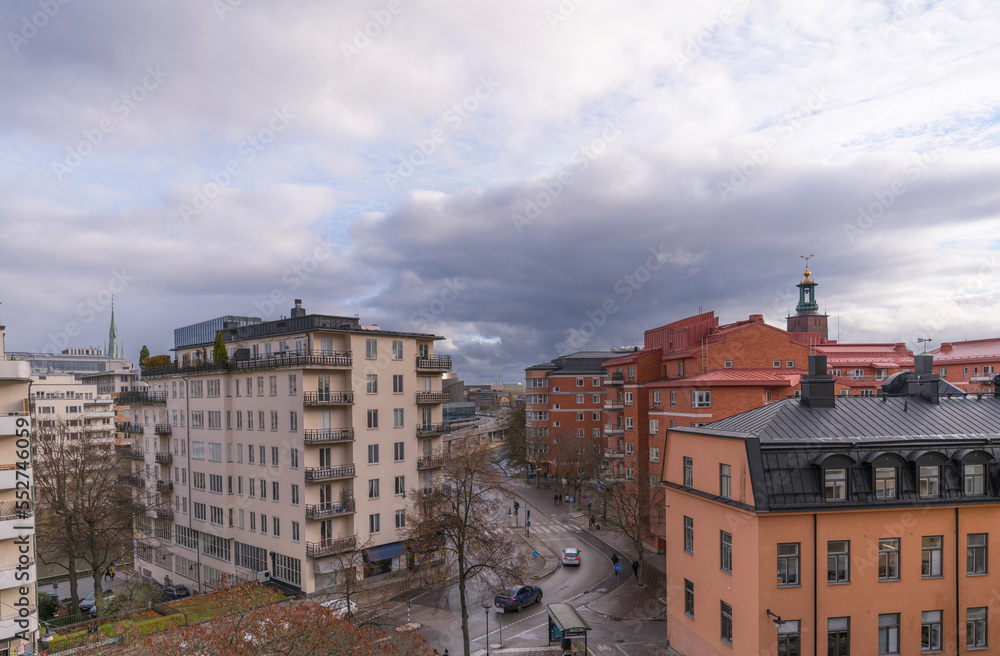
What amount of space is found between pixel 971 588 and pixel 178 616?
4544 centimetres

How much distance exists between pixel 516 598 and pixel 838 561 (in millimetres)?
23993

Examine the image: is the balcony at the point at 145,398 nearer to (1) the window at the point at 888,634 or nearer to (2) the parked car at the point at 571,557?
(2) the parked car at the point at 571,557

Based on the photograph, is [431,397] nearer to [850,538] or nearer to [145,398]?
[145,398]

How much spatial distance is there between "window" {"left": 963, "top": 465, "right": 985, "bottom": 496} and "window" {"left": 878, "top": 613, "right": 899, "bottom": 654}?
6587 millimetres

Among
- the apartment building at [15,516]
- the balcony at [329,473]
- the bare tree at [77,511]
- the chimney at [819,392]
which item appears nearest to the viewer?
the chimney at [819,392]

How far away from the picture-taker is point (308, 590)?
46.1 m

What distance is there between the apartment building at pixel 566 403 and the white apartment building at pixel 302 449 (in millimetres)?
48042

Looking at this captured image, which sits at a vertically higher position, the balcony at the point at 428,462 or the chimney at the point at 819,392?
the chimney at the point at 819,392

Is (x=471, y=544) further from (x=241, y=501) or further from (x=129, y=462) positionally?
(x=129, y=462)

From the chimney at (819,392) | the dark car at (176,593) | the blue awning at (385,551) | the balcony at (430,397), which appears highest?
the chimney at (819,392)

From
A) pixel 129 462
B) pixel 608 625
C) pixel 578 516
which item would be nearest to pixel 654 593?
pixel 608 625

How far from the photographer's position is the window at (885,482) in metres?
26.1

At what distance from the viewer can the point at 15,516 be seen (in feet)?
104

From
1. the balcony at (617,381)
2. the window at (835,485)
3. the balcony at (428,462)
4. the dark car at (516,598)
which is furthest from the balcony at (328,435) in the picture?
the window at (835,485)
